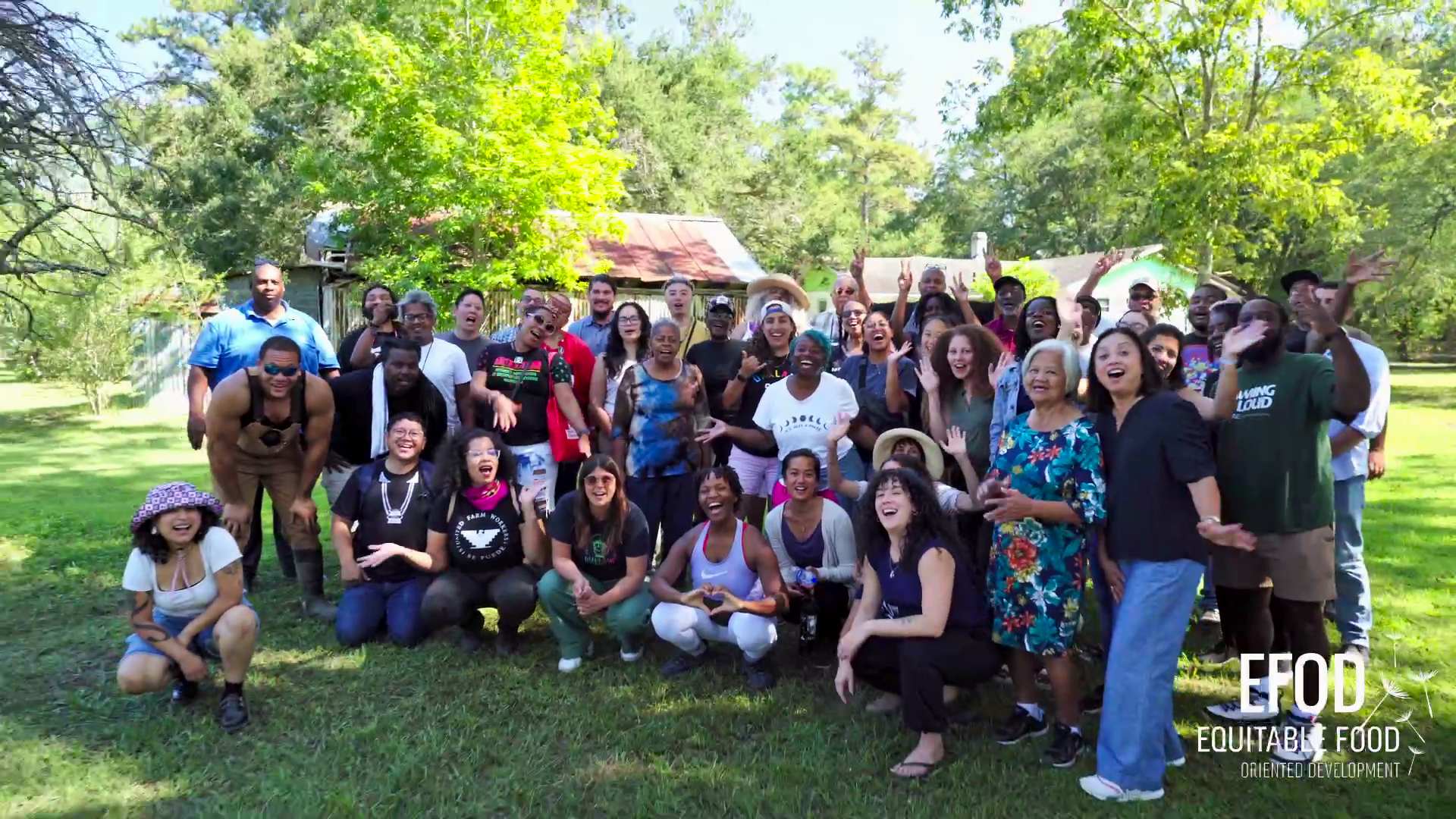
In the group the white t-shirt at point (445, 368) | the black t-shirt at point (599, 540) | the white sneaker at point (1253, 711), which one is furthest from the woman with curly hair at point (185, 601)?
the white sneaker at point (1253, 711)

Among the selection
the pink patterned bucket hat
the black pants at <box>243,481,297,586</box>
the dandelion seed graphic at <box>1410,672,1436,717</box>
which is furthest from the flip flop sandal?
the black pants at <box>243,481,297,586</box>

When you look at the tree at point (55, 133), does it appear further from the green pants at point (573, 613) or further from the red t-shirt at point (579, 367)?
the green pants at point (573, 613)

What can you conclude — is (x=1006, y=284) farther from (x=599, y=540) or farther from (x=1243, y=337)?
(x=599, y=540)

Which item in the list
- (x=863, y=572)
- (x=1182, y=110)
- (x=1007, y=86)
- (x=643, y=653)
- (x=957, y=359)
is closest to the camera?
(x=863, y=572)

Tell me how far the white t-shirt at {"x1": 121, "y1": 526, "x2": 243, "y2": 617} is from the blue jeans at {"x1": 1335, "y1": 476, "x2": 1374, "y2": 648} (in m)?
5.37

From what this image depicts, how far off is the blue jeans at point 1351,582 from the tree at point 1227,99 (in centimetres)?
845

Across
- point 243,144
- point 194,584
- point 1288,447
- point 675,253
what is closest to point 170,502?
point 194,584

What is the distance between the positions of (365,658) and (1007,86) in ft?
41.1

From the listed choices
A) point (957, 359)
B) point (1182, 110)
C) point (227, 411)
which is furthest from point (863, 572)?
point (1182, 110)

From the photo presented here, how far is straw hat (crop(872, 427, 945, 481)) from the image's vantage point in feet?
15.6

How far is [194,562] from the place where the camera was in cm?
441

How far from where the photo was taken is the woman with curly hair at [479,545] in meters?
5.26

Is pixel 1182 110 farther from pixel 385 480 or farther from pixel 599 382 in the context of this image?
pixel 385 480

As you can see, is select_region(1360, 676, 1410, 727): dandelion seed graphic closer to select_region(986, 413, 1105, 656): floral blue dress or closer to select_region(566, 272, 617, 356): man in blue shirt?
select_region(986, 413, 1105, 656): floral blue dress
